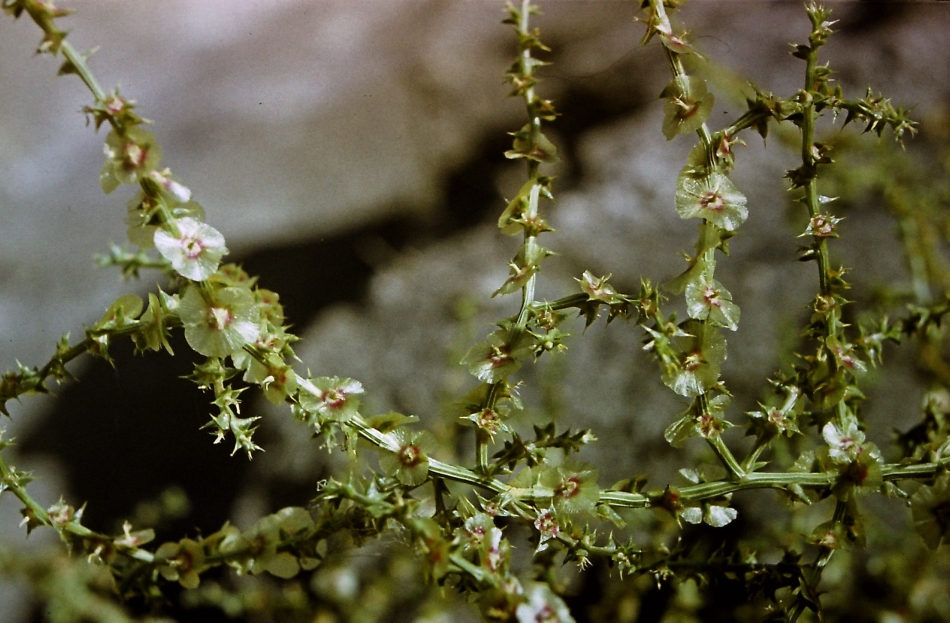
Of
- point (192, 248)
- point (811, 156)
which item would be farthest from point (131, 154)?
point (811, 156)

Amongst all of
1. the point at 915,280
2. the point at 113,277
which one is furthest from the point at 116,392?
the point at 915,280

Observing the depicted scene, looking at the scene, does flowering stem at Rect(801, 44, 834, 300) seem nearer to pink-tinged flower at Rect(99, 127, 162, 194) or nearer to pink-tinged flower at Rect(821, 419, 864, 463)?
pink-tinged flower at Rect(821, 419, 864, 463)

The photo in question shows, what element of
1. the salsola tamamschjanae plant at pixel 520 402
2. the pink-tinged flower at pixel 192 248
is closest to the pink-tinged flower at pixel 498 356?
the salsola tamamschjanae plant at pixel 520 402

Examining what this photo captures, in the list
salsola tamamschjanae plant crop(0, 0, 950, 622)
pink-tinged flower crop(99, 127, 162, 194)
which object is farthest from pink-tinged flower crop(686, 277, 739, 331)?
pink-tinged flower crop(99, 127, 162, 194)

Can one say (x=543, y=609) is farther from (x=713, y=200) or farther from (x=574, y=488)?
(x=713, y=200)

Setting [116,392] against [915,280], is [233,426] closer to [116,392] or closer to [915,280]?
[116,392]

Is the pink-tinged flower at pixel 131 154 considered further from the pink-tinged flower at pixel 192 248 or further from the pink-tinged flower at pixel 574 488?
the pink-tinged flower at pixel 574 488

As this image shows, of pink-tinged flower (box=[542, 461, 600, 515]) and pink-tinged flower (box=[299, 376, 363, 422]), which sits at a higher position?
pink-tinged flower (box=[299, 376, 363, 422])
